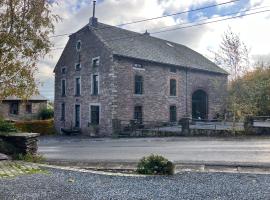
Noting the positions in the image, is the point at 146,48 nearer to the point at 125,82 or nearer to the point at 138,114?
the point at 125,82

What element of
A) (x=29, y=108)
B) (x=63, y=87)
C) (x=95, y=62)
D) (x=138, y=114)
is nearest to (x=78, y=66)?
(x=95, y=62)

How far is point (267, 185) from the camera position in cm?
716

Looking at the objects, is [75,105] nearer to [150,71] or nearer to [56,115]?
[56,115]

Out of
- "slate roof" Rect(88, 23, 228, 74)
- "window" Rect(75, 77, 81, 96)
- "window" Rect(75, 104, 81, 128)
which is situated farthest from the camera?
"window" Rect(75, 77, 81, 96)

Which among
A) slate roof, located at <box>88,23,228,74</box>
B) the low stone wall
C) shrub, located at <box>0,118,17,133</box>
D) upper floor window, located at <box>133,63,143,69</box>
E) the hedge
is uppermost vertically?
slate roof, located at <box>88,23,228,74</box>

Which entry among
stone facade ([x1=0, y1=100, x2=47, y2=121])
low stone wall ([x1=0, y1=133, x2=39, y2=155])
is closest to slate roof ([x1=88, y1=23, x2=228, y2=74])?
stone facade ([x1=0, y1=100, x2=47, y2=121])

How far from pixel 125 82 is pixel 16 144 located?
20.8 metres

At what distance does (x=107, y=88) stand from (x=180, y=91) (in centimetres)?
934

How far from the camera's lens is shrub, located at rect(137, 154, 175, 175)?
842 centimetres

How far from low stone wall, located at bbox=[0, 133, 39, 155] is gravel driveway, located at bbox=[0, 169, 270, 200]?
3.10 meters

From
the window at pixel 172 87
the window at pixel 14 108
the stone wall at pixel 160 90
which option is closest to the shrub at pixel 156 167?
the stone wall at pixel 160 90

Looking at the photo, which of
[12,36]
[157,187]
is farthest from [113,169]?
[12,36]

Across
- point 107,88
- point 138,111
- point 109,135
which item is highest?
point 107,88

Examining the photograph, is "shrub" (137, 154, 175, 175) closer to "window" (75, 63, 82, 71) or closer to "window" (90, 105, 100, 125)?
"window" (90, 105, 100, 125)
